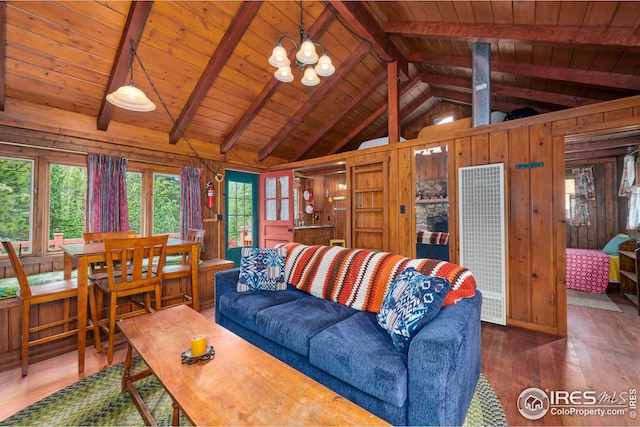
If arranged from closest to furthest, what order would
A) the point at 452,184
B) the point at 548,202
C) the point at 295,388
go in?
1. the point at 295,388
2. the point at 548,202
3. the point at 452,184

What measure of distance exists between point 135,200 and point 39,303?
1.86m

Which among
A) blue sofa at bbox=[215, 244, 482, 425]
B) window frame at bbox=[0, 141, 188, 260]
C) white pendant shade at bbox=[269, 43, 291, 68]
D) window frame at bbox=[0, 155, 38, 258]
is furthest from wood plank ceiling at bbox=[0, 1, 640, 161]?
blue sofa at bbox=[215, 244, 482, 425]

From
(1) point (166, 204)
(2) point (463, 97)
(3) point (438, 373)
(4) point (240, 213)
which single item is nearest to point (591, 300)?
(2) point (463, 97)

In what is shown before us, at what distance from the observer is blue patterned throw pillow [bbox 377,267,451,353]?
1434mm

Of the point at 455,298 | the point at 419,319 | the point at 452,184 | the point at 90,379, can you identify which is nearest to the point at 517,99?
the point at 452,184

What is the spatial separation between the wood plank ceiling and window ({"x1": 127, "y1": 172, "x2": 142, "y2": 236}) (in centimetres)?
76

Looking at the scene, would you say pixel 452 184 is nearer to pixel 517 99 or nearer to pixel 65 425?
pixel 517 99

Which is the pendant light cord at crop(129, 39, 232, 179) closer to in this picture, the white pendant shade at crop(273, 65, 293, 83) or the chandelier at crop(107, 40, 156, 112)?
the chandelier at crop(107, 40, 156, 112)

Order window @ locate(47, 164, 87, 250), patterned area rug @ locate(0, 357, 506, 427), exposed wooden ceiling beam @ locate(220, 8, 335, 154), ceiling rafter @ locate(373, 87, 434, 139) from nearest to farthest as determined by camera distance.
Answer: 1. patterned area rug @ locate(0, 357, 506, 427)
2. exposed wooden ceiling beam @ locate(220, 8, 335, 154)
3. window @ locate(47, 164, 87, 250)
4. ceiling rafter @ locate(373, 87, 434, 139)

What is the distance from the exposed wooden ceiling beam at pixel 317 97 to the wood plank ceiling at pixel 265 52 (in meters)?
0.02

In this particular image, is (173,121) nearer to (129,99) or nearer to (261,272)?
(129,99)

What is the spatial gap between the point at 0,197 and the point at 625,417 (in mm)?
5670

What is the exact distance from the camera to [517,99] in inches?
177

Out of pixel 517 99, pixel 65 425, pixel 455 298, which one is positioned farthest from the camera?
pixel 517 99
